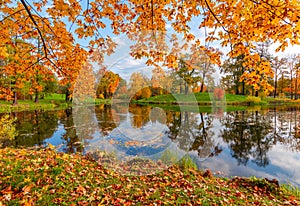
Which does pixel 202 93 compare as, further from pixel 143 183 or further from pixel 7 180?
pixel 7 180

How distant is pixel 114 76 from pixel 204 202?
2.62 metres

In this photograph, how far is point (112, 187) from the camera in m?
3.21

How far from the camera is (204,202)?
289 cm

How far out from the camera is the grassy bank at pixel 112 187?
2.66 meters

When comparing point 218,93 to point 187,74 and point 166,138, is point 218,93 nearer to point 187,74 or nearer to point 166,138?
point 187,74

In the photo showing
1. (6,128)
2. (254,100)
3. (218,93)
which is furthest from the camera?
(254,100)

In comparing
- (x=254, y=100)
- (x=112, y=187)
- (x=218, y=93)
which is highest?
(x=218, y=93)

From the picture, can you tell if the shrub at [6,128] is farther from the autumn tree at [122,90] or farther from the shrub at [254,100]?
the shrub at [254,100]

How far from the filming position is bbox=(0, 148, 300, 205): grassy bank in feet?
8.71

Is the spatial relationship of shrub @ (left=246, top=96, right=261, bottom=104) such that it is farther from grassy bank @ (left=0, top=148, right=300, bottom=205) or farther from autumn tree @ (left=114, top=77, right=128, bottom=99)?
autumn tree @ (left=114, top=77, right=128, bottom=99)

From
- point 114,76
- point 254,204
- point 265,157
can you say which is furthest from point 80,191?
point 265,157

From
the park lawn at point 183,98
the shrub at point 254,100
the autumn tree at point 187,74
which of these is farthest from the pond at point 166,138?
the shrub at point 254,100

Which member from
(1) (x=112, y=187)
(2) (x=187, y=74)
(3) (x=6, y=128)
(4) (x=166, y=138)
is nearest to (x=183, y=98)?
(2) (x=187, y=74)

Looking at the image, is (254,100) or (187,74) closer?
(187,74)
